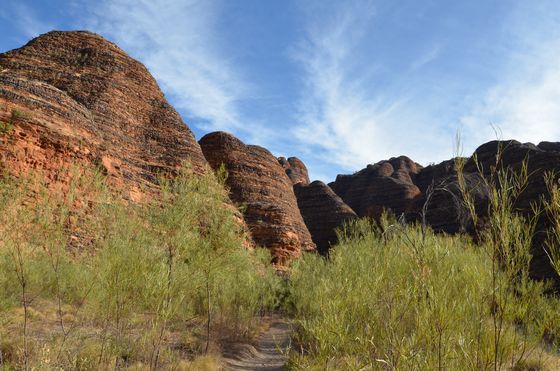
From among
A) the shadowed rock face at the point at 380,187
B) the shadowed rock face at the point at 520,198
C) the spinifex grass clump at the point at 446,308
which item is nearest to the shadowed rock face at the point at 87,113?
the spinifex grass clump at the point at 446,308

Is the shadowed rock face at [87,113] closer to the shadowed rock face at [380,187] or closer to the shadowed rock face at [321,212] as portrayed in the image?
the shadowed rock face at [321,212]

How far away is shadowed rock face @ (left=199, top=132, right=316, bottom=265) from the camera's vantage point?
34625 mm

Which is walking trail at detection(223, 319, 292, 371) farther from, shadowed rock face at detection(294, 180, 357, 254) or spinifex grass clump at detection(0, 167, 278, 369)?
shadowed rock face at detection(294, 180, 357, 254)

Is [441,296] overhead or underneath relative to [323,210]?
underneath

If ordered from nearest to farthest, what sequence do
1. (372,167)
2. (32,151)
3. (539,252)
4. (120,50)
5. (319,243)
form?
(32,151)
(539,252)
(120,50)
(319,243)
(372,167)

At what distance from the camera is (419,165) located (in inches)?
3327

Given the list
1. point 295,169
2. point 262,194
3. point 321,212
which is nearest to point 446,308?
point 262,194

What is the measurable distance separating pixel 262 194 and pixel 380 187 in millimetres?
32968

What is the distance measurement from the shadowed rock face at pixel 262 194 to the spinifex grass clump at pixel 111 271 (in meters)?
20.5

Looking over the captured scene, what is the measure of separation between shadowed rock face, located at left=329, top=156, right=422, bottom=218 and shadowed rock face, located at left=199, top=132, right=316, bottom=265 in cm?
2195

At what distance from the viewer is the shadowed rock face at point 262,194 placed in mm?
34625

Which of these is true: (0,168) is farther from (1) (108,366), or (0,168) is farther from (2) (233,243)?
(1) (108,366)

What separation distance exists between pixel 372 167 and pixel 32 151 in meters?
65.7

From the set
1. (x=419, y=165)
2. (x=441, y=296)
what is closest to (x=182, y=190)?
(x=441, y=296)
